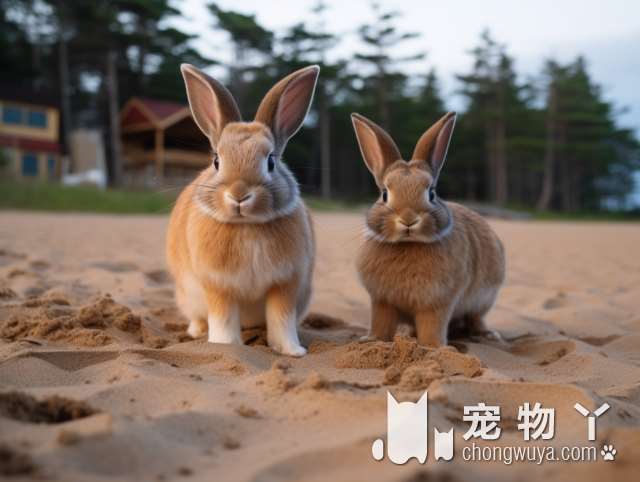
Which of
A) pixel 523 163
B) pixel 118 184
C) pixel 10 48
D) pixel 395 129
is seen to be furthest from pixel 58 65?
pixel 523 163

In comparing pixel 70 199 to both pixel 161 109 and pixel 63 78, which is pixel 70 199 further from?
pixel 63 78

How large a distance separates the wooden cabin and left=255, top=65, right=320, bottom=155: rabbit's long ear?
24960 millimetres

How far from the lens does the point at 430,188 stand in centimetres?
387

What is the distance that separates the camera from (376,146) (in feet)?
13.5

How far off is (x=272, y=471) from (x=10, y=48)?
115 feet

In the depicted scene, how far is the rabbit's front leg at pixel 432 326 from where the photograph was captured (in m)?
3.89

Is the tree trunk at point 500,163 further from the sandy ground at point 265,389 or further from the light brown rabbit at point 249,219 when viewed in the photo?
the light brown rabbit at point 249,219

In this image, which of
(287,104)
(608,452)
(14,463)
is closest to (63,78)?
(287,104)

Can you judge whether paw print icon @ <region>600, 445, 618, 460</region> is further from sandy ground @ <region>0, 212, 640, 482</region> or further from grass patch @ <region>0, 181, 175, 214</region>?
grass patch @ <region>0, 181, 175, 214</region>

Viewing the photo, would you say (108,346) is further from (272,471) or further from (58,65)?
(58,65)

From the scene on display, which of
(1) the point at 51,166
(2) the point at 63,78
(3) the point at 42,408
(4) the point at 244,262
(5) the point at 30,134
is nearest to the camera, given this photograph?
(3) the point at 42,408

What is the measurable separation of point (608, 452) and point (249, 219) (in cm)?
205

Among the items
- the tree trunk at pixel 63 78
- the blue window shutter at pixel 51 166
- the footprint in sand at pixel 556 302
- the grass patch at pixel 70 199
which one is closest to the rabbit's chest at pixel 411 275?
the footprint in sand at pixel 556 302

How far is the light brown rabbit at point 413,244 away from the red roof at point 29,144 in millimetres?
28062
